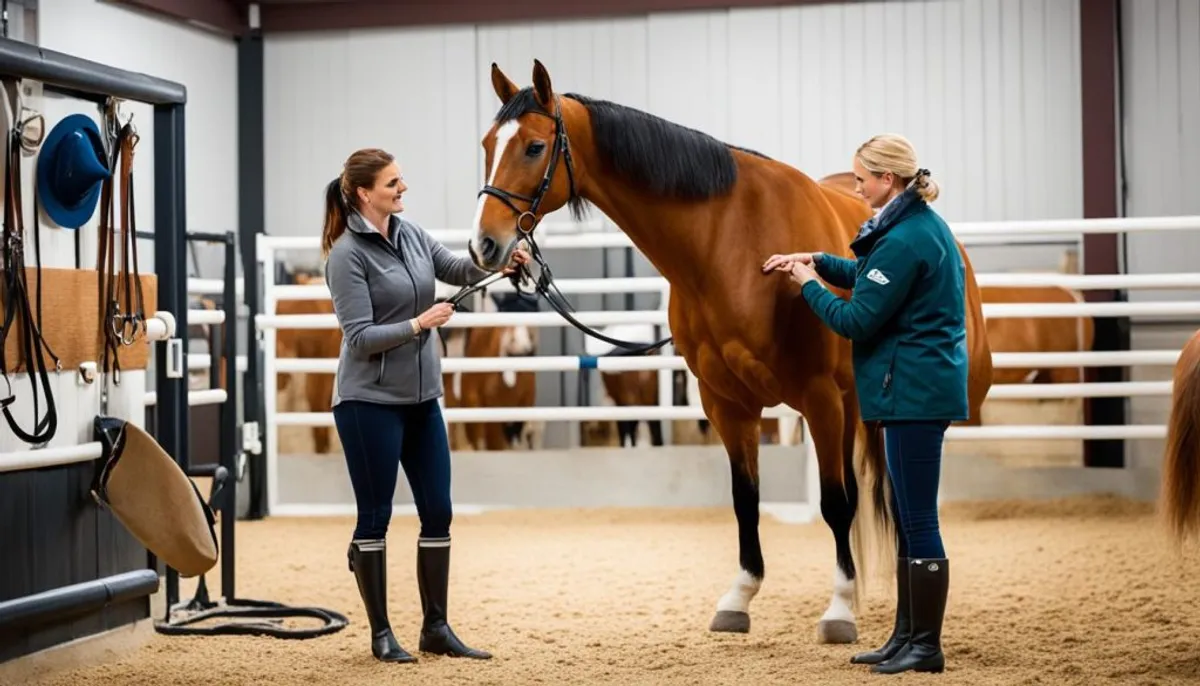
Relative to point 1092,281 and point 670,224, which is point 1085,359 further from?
point 670,224

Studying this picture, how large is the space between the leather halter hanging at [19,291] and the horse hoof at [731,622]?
1.89m

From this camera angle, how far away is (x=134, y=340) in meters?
3.48

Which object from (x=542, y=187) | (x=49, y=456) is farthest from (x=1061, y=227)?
(x=49, y=456)

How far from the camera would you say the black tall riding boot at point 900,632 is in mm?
3248

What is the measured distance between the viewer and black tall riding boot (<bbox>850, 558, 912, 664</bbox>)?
3248mm

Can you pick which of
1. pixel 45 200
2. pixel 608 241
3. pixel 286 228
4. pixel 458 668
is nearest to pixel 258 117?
pixel 286 228

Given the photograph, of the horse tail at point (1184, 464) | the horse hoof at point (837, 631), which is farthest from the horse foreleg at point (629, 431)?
the horse tail at point (1184, 464)

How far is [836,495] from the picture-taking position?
146 inches

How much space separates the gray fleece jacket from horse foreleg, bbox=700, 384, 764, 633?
91 cm

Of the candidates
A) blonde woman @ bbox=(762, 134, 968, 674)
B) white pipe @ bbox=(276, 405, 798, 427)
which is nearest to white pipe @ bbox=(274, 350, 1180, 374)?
white pipe @ bbox=(276, 405, 798, 427)

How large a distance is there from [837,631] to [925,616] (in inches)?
22.1

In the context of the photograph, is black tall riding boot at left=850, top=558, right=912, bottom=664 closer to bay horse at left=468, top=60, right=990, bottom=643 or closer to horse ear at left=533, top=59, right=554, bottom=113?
bay horse at left=468, top=60, right=990, bottom=643

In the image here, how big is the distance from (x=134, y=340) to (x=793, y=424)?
428cm

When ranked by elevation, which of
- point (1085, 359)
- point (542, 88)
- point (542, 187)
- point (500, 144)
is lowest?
point (1085, 359)
